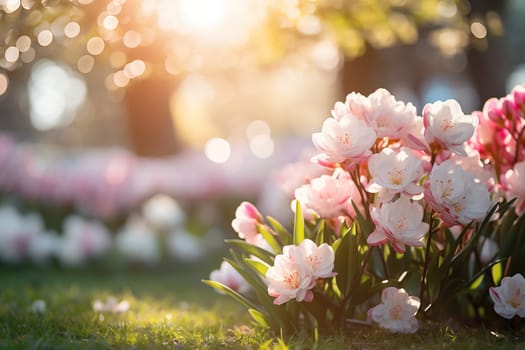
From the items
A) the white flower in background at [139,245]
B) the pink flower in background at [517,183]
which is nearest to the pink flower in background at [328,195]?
the pink flower in background at [517,183]

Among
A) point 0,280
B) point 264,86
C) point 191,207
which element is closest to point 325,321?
point 0,280

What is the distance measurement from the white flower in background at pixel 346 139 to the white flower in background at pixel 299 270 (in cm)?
31

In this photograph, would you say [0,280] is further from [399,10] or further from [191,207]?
[399,10]

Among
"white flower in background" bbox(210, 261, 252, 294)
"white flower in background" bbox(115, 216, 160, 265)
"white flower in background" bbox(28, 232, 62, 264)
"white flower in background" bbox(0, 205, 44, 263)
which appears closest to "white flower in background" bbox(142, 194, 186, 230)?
"white flower in background" bbox(115, 216, 160, 265)

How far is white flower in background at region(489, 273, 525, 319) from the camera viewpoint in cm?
243

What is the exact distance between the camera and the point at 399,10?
6.35m

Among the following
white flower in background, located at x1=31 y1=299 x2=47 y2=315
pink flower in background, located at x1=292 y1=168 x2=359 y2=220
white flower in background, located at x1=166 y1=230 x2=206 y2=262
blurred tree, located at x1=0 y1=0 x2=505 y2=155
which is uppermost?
blurred tree, located at x1=0 y1=0 x2=505 y2=155

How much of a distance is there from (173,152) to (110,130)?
72.9 ft

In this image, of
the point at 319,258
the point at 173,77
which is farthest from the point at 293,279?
the point at 173,77

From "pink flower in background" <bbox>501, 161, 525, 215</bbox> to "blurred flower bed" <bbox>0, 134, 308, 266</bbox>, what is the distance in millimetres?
3597

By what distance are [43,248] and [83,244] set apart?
0.43 m

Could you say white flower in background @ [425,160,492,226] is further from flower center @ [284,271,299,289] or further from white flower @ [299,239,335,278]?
flower center @ [284,271,299,289]

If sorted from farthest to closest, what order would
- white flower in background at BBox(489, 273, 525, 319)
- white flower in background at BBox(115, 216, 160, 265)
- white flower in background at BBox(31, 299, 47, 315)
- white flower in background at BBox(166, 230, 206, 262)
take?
white flower in background at BBox(166, 230, 206, 262), white flower in background at BBox(115, 216, 160, 265), white flower in background at BBox(31, 299, 47, 315), white flower in background at BBox(489, 273, 525, 319)

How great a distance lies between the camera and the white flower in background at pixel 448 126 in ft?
7.53
